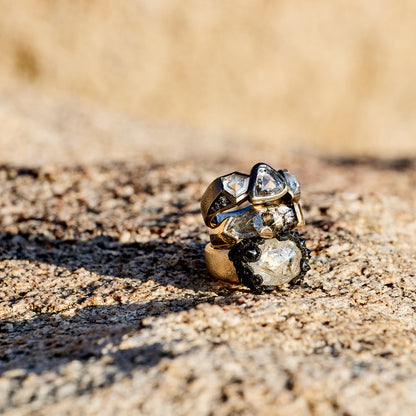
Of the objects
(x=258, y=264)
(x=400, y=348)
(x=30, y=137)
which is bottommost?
(x=400, y=348)

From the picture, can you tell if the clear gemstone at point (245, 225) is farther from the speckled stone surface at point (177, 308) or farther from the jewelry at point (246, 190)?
the speckled stone surface at point (177, 308)

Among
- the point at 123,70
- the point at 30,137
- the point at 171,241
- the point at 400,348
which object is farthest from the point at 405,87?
the point at 400,348

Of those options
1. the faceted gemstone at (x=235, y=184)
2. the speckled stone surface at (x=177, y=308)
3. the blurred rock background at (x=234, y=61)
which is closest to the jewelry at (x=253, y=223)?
the faceted gemstone at (x=235, y=184)

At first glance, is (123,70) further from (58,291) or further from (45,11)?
(58,291)

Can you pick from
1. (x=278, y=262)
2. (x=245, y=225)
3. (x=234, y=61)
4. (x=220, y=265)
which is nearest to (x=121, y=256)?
(x=220, y=265)

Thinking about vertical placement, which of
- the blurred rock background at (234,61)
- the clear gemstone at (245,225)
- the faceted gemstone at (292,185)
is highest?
the blurred rock background at (234,61)

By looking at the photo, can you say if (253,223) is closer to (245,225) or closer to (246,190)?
(245,225)

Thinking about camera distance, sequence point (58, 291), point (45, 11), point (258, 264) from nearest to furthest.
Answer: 1. point (258, 264)
2. point (58, 291)
3. point (45, 11)
